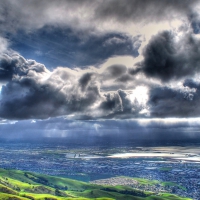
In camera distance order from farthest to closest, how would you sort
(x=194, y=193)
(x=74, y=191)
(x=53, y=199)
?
(x=74, y=191)
(x=194, y=193)
(x=53, y=199)

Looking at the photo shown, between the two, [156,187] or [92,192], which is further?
[156,187]

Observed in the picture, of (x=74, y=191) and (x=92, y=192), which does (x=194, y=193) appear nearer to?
(x=92, y=192)

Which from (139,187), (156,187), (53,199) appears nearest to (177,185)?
(156,187)

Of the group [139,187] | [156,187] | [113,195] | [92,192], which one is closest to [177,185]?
[156,187]

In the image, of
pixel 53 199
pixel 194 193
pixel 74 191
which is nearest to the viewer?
pixel 53 199

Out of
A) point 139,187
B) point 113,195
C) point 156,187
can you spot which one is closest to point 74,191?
point 113,195

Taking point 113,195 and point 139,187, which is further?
point 139,187

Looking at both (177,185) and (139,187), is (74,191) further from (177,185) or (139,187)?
(177,185)
